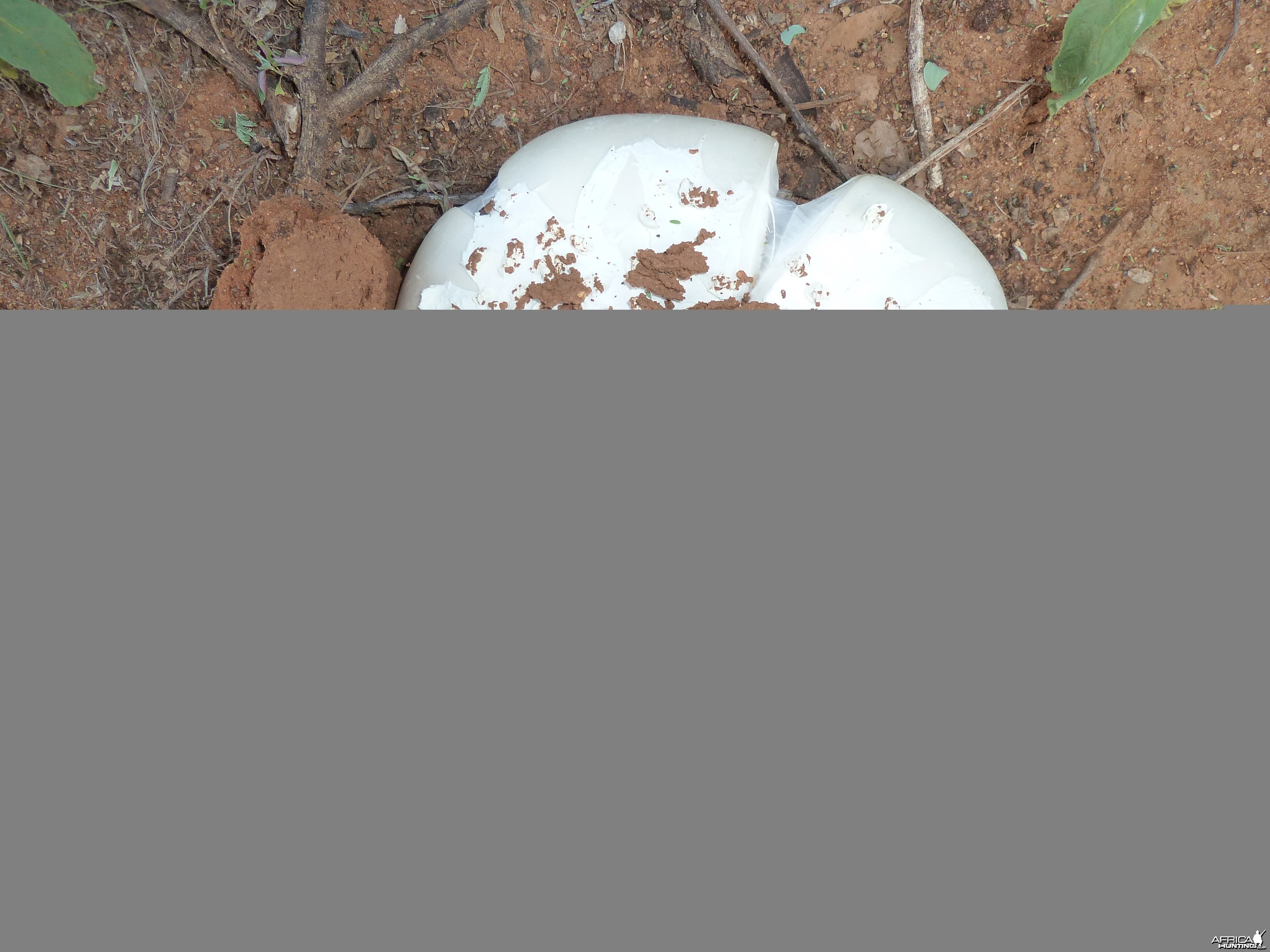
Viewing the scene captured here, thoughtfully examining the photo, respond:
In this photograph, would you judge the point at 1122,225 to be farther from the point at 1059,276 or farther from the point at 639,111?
the point at 639,111

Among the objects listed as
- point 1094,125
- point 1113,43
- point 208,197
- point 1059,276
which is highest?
point 1113,43

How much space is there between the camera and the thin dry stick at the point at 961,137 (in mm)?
2188

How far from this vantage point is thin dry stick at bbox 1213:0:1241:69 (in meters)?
2.11

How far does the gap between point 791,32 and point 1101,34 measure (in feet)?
2.37

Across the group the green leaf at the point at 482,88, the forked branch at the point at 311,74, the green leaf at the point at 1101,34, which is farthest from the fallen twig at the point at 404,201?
the green leaf at the point at 1101,34

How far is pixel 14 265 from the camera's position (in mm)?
2152

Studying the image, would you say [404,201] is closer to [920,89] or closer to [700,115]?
[700,115]

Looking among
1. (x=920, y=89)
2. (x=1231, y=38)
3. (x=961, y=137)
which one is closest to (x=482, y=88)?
(x=920, y=89)

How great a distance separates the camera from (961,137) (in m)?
2.21

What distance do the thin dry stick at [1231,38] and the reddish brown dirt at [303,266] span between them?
2089 mm

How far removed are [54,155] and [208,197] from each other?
364 mm

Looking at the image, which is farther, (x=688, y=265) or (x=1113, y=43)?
(x=1113, y=43)

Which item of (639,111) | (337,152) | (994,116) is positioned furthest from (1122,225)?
(337,152)

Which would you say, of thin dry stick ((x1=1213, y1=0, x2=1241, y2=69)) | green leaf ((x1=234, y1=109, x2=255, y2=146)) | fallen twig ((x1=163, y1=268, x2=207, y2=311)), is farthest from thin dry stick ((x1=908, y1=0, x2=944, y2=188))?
fallen twig ((x1=163, y1=268, x2=207, y2=311))
